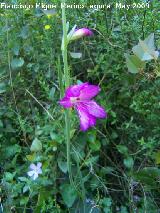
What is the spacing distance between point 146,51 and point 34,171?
46 centimetres

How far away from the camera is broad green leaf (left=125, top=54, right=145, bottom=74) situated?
129cm

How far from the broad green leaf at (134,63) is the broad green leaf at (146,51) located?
1 cm

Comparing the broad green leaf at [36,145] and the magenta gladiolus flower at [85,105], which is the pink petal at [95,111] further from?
the broad green leaf at [36,145]

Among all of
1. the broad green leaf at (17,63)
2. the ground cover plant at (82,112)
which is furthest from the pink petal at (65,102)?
the broad green leaf at (17,63)

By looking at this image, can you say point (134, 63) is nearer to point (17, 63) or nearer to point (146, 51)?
point (146, 51)

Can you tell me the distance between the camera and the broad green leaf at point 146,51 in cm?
127

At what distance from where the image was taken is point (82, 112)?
3.75 ft

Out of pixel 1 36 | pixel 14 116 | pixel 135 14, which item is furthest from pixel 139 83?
pixel 1 36

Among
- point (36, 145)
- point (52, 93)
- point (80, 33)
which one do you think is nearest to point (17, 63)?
point (52, 93)

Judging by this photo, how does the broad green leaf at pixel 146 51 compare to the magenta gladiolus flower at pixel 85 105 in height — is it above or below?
above

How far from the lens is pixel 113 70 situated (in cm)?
150

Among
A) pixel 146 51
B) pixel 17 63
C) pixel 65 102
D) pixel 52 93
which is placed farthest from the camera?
pixel 17 63

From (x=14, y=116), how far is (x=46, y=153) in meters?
0.23

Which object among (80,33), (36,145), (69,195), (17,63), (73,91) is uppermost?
(80,33)
